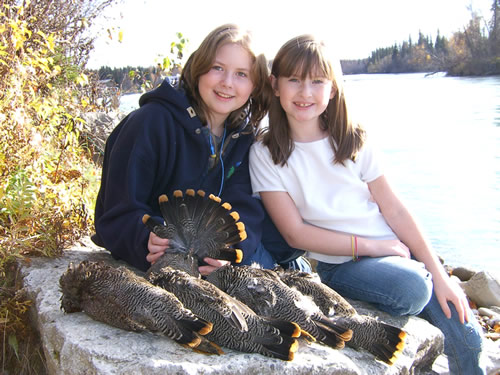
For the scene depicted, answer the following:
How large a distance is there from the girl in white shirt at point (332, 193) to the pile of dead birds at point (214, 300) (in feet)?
1.57

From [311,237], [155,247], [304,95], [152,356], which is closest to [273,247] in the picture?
[311,237]

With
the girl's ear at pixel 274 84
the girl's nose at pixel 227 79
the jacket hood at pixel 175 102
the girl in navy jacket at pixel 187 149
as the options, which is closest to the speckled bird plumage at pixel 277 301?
the girl in navy jacket at pixel 187 149

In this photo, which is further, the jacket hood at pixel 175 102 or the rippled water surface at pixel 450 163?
the rippled water surface at pixel 450 163

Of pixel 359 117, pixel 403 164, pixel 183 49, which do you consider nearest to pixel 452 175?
pixel 403 164

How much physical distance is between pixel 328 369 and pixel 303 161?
158 centimetres

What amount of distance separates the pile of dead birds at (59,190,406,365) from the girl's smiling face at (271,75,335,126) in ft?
3.12

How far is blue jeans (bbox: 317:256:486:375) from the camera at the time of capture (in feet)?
9.91

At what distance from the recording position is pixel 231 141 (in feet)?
11.9

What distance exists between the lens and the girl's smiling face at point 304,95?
11.0 feet

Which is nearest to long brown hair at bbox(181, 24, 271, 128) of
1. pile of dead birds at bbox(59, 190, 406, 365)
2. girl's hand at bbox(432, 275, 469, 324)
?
pile of dead birds at bbox(59, 190, 406, 365)

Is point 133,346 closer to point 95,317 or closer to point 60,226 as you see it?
point 95,317

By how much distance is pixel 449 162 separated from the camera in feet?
39.4

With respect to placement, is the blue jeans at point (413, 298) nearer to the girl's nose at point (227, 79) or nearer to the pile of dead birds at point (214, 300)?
the pile of dead birds at point (214, 300)

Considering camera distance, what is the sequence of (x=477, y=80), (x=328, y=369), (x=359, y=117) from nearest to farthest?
(x=328, y=369) < (x=359, y=117) < (x=477, y=80)
